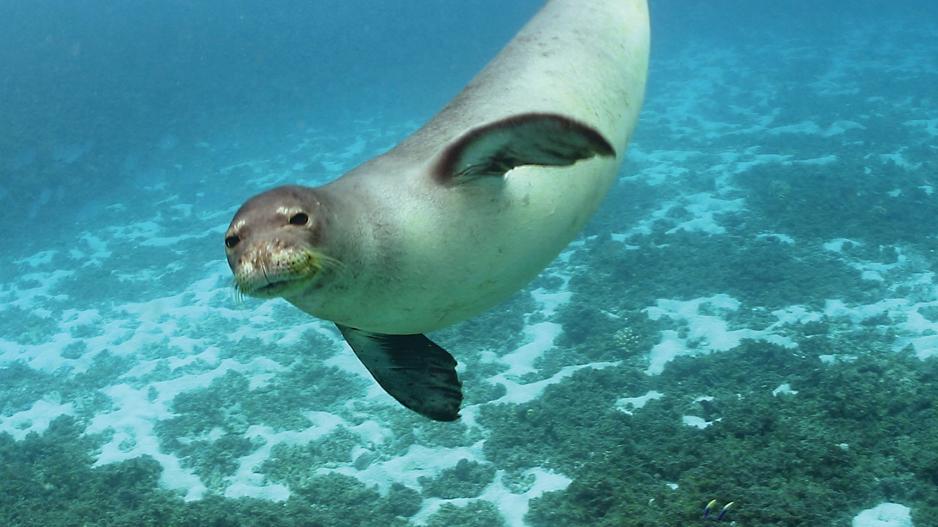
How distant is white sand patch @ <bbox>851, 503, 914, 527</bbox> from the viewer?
269 inches

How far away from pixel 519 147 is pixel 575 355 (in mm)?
Answer: 9343

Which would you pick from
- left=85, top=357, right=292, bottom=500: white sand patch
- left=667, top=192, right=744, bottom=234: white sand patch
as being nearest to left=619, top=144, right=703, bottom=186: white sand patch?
left=667, top=192, right=744, bottom=234: white sand patch

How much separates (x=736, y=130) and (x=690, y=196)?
7.04 meters

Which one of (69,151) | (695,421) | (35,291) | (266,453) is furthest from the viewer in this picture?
(69,151)

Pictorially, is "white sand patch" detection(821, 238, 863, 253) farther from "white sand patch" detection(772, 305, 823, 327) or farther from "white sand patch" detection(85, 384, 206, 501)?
"white sand patch" detection(85, 384, 206, 501)

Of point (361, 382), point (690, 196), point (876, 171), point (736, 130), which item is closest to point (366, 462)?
point (361, 382)

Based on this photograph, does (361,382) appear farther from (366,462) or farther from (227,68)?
(227,68)

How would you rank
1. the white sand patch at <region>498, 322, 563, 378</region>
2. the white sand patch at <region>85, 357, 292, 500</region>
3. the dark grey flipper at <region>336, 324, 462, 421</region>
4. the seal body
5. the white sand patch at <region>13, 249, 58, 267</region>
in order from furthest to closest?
the white sand patch at <region>13, 249, 58, 267</region> < the white sand patch at <region>498, 322, 563, 378</region> < the white sand patch at <region>85, 357, 292, 500</region> < the dark grey flipper at <region>336, 324, 462, 421</region> < the seal body

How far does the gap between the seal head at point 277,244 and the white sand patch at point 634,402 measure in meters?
8.01

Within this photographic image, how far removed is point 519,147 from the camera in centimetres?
256

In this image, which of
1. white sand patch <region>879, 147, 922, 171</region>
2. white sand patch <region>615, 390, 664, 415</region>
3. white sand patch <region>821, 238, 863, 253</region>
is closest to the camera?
white sand patch <region>615, 390, 664, 415</region>

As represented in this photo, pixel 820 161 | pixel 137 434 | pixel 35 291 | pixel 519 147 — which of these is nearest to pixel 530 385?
pixel 137 434

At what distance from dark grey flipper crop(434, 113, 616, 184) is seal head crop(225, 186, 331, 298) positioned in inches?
21.6

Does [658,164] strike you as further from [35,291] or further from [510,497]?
[35,291]
